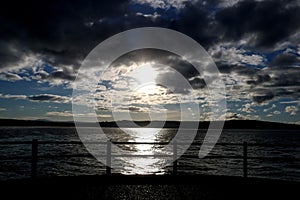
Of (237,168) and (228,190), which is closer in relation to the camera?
(228,190)

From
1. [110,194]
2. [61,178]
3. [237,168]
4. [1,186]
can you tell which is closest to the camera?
[110,194]

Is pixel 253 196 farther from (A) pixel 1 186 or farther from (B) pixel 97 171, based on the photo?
(B) pixel 97 171

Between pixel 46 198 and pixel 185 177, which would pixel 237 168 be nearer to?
pixel 185 177

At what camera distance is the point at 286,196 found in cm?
749

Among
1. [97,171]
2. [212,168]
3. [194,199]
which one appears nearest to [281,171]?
[212,168]

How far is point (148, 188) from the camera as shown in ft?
27.3

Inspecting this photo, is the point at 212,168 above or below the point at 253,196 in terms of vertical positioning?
below

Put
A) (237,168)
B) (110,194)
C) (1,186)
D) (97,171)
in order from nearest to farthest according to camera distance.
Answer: (110,194) → (1,186) → (97,171) → (237,168)

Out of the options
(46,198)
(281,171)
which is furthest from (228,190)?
(281,171)

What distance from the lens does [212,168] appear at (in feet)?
113

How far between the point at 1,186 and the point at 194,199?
18.0 ft

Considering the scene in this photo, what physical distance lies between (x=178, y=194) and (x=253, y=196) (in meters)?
2.00

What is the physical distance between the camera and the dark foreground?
24.2 ft

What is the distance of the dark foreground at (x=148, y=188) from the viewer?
24.2 ft
